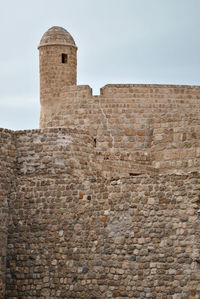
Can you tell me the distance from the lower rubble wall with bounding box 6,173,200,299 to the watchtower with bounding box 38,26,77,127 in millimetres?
10028

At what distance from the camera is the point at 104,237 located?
56.1 feet

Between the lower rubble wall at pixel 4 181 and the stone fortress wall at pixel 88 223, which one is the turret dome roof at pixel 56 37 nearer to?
the stone fortress wall at pixel 88 223

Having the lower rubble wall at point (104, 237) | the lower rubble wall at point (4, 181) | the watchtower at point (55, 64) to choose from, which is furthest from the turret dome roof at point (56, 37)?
the lower rubble wall at point (104, 237)

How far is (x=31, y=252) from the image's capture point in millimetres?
17875

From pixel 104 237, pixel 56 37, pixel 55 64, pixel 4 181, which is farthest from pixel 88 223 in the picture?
pixel 56 37

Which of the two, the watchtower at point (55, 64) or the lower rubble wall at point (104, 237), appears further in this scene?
the watchtower at point (55, 64)

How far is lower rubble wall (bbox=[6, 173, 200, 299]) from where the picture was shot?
642 inches

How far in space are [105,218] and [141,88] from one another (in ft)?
32.7

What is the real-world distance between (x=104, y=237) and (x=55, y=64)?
39.5 feet

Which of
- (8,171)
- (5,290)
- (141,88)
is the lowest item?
(5,290)

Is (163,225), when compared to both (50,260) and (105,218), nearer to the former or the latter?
(105,218)

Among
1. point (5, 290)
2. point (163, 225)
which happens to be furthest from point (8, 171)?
point (163, 225)

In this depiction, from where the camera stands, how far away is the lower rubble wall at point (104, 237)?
1630 cm

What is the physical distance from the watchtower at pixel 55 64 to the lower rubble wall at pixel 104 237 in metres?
10.0
